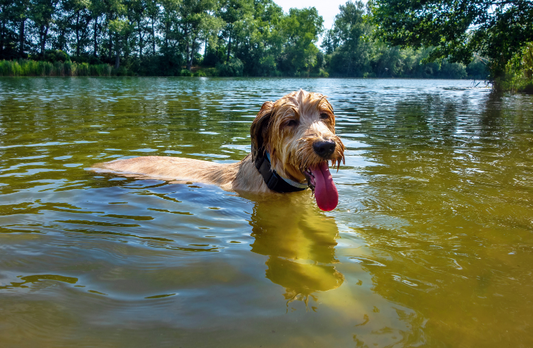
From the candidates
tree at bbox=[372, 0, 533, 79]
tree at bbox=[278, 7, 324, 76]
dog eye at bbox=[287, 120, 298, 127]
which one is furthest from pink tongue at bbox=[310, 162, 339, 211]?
tree at bbox=[278, 7, 324, 76]

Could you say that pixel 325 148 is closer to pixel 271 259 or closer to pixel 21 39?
pixel 271 259

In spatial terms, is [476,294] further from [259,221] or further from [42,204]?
[42,204]

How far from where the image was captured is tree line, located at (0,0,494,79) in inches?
2881

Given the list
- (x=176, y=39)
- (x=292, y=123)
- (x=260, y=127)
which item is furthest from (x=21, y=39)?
(x=292, y=123)

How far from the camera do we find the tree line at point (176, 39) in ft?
240

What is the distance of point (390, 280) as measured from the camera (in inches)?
119

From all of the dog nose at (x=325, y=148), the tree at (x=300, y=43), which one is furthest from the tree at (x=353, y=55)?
the dog nose at (x=325, y=148)

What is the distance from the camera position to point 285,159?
4.66 metres

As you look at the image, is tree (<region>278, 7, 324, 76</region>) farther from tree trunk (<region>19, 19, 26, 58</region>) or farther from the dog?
the dog

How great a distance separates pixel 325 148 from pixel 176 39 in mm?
90890

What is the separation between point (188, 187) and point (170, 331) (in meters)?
3.79

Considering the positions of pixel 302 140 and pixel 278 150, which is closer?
pixel 302 140

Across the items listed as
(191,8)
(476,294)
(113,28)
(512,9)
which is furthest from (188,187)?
(191,8)

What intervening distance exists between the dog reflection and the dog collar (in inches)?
5.8
